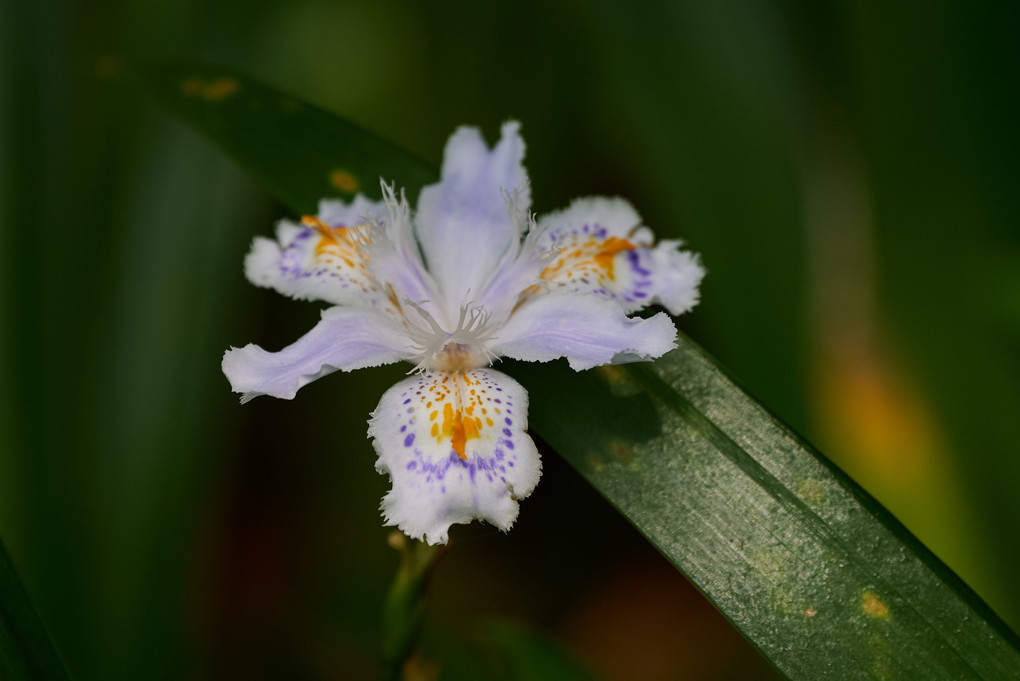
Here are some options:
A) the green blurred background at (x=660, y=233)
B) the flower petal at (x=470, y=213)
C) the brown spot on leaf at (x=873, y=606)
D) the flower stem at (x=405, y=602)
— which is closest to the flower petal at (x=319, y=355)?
the flower petal at (x=470, y=213)

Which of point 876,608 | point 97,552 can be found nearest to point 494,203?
point 876,608

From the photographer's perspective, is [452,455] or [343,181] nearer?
[452,455]

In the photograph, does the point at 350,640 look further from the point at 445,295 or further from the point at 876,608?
the point at 876,608

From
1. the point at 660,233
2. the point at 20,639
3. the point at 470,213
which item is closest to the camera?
the point at 20,639

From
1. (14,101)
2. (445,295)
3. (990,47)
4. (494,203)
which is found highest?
(990,47)

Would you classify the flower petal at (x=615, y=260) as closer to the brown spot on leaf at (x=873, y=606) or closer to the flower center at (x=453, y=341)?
the flower center at (x=453, y=341)

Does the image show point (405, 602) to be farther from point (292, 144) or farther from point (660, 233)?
point (660, 233)

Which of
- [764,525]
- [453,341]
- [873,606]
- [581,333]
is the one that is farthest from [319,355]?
[873,606]
